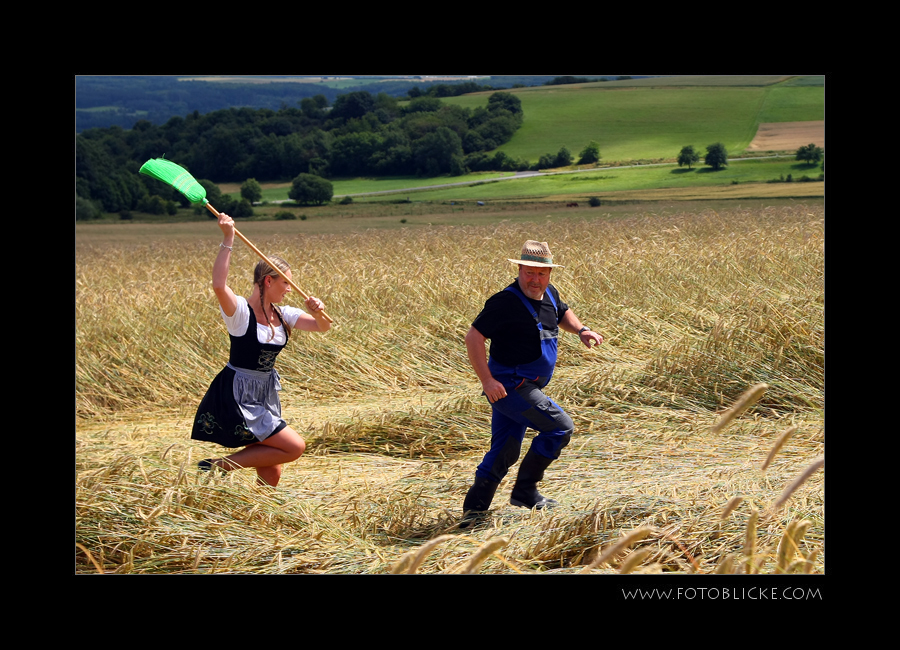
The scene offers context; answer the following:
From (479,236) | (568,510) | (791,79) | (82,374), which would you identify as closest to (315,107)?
(791,79)

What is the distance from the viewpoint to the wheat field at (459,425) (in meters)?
3.69

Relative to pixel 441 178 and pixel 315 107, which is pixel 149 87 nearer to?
pixel 315 107

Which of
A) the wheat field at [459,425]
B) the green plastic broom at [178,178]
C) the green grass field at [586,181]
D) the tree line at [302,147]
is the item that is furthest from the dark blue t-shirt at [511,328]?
the tree line at [302,147]

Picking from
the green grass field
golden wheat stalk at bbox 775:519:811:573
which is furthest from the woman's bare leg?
the green grass field

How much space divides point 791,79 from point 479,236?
50.3 metres

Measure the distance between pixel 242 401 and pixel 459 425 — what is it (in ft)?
6.89

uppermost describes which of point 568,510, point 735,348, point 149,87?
point 149,87

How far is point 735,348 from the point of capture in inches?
275

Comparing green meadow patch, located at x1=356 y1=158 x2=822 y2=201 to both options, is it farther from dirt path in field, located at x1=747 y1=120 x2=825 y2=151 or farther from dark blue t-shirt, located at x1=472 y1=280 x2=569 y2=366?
dark blue t-shirt, located at x1=472 y1=280 x2=569 y2=366

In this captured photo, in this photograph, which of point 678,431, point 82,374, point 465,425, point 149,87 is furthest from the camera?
point 149,87

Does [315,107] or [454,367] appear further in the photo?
[315,107]

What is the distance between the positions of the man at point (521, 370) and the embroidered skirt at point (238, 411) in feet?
3.87

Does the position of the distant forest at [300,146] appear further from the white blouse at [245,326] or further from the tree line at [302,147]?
the white blouse at [245,326]

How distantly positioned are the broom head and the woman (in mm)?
525
